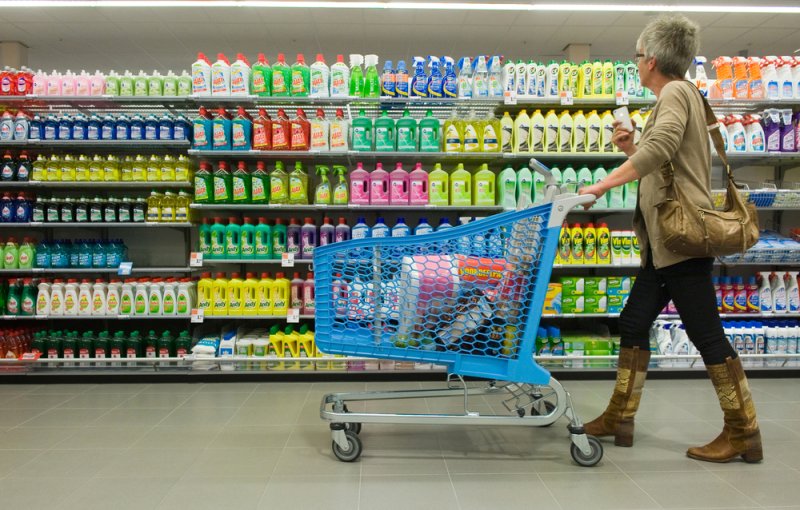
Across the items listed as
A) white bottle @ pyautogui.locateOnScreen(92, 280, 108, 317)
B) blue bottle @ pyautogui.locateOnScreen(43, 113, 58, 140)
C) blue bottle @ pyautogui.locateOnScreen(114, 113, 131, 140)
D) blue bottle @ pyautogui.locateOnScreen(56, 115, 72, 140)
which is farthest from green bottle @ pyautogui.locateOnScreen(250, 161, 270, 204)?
blue bottle @ pyautogui.locateOnScreen(43, 113, 58, 140)

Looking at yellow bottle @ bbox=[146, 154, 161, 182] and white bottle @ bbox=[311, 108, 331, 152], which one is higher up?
white bottle @ bbox=[311, 108, 331, 152]

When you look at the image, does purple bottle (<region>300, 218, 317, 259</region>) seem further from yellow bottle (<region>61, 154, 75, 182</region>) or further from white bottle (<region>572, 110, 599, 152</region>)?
white bottle (<region>572, 110, 599, 152</region>)

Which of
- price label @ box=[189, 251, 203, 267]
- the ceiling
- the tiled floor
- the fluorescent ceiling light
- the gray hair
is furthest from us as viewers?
the ceiling

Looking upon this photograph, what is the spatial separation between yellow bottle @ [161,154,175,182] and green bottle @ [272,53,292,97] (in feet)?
3.06

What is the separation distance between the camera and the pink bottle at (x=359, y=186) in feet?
12.5

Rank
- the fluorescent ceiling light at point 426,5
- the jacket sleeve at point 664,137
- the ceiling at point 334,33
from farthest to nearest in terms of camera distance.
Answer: the ceiling at point 334,33 → the fluorescent ceiling light at point 426,5 → the jacket sleeve at point 664,137

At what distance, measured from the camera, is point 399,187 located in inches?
149

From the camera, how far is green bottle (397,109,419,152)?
3779mm

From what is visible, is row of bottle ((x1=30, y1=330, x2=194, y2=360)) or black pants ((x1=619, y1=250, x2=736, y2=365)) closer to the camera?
black pants ((x1=619, y1=250, x2=736, y2=365))

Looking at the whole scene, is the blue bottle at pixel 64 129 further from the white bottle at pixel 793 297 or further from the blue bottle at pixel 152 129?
the white bottle at pixel 793 297

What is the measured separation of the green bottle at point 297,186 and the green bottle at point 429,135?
3.03ft

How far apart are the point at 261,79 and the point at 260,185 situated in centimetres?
78

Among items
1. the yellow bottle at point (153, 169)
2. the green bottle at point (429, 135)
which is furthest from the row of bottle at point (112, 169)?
the green bottle at point (429, 135)

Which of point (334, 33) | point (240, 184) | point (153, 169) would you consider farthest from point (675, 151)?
point (334, 33)
